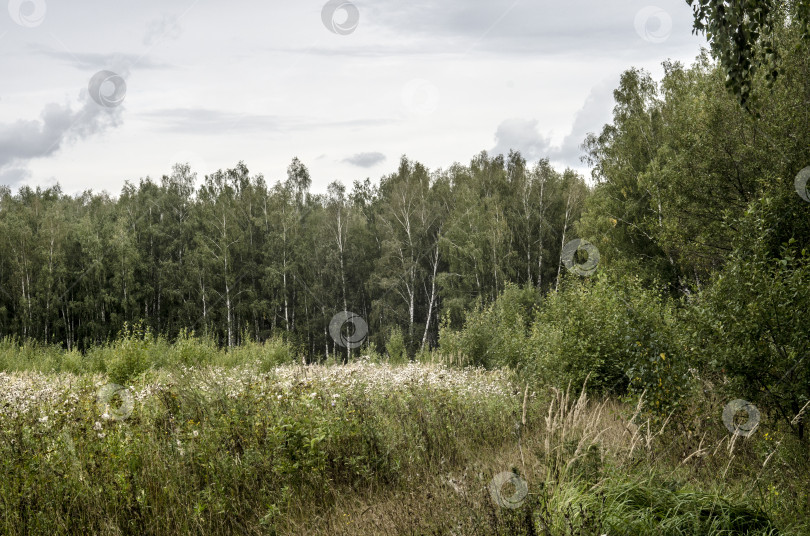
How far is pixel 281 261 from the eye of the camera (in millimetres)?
35031

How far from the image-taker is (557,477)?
438cm

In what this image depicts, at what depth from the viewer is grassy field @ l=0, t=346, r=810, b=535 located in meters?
3.66

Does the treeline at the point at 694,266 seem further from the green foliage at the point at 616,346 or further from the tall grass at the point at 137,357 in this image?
the tall grass at the point at 137,357

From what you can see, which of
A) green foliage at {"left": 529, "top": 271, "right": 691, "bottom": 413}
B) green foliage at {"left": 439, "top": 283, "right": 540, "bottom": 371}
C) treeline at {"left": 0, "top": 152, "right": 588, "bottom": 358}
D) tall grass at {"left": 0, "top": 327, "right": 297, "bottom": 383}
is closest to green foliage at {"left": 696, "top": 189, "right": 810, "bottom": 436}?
green foliage at {"left": 529, "top": 271, "right": 691, "bottom": 413}

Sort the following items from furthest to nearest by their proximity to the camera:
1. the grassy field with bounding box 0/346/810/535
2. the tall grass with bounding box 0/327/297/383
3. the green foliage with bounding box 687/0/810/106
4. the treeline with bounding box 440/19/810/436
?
1. the tall grass with bounding box 0/327/297/383
2. the treeline with bounding box 440/19/810/436
3. the green foliage with bounding box 687/0/810/106
4. the grassy field with bounding box 0/346/810/535

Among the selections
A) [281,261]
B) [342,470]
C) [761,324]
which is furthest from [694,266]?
[281,261]

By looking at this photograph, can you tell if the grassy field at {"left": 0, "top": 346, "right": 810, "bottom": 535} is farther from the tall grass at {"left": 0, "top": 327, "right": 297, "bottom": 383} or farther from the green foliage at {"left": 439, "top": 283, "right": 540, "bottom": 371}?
the green foliage at {"left": 439, "top": 283, "right": 540, "bottom": 371}

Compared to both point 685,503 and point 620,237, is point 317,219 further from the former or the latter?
point 685,503

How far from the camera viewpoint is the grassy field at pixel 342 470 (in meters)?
3.66

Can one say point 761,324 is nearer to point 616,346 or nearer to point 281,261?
point 616,346

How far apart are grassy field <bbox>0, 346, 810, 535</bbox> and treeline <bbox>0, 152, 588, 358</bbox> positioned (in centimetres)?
2456

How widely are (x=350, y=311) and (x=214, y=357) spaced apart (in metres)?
22.2

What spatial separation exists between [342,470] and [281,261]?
1203 inches

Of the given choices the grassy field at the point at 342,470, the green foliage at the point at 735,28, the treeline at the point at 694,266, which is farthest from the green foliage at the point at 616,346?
the green foliage at the point at 735,28
